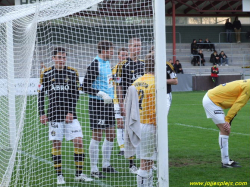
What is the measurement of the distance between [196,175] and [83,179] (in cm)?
169

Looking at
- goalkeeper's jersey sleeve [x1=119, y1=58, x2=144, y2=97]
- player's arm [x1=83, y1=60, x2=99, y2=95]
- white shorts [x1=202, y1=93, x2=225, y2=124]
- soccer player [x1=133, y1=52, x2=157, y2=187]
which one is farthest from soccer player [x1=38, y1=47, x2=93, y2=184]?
white shorts [x1=202, y1=93, x2=225, y2=124]

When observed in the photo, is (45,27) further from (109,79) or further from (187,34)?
(187,34)

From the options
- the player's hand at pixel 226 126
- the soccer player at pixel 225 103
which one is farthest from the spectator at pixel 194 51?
the player's hand at pixel 226 126

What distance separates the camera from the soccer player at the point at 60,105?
20.0ft

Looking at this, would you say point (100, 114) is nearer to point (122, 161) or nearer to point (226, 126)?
point (122, 161)

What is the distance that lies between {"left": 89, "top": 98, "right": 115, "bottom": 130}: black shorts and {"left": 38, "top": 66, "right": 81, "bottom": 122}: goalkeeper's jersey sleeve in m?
0.28

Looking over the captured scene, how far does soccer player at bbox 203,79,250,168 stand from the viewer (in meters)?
6.57

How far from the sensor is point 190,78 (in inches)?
1088

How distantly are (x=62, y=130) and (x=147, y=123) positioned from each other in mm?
1411

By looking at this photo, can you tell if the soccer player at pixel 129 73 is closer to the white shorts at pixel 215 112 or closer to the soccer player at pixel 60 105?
the soccer player at pixel 60 105

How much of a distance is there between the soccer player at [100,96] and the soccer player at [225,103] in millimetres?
1658

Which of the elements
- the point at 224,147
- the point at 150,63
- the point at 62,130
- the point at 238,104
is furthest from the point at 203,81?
the point at 150,63

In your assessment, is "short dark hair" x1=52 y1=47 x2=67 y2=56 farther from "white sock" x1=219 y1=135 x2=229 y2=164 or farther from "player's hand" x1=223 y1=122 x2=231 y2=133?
"white sock" x1=219 y1=135 x2=229 y2=164

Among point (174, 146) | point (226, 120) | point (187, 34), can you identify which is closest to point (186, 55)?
point (187, 34)
